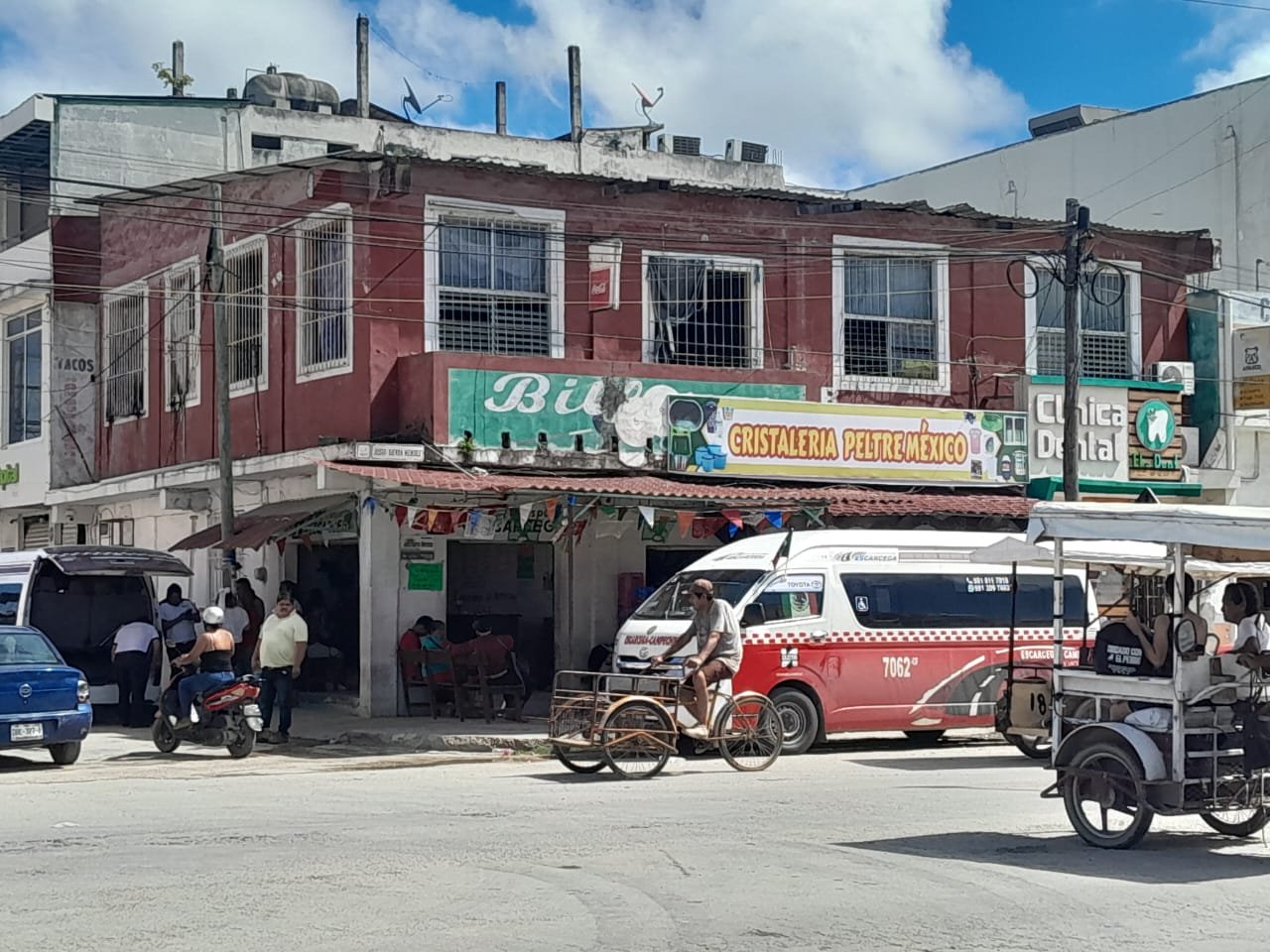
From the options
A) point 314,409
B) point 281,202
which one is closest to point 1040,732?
point 314,409

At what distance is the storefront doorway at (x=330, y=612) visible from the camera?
24453mm

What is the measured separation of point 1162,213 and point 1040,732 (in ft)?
77.3

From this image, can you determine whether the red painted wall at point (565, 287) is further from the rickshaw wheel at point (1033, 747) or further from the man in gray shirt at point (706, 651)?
the rickshaw wheel at point (1033, 747)

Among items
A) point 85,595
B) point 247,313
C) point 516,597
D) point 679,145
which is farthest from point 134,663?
point 679,145

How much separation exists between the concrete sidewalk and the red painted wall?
12.4 ft

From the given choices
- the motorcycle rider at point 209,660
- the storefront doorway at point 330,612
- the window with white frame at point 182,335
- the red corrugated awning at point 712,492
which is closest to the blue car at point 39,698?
the motorcycle rider at point 209,660

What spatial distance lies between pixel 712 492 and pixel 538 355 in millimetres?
3323

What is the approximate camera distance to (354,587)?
24.8 metres

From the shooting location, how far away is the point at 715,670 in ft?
52.5

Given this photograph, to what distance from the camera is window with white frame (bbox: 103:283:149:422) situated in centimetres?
2894

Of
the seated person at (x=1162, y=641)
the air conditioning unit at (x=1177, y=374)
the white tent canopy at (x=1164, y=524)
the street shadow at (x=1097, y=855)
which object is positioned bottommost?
the street shadow at (x=1097, y=855)

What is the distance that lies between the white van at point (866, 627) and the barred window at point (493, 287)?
18.7 ft

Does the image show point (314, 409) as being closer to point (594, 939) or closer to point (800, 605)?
point (800, 605)

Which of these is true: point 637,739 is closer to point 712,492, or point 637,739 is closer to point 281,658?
point 281,658
